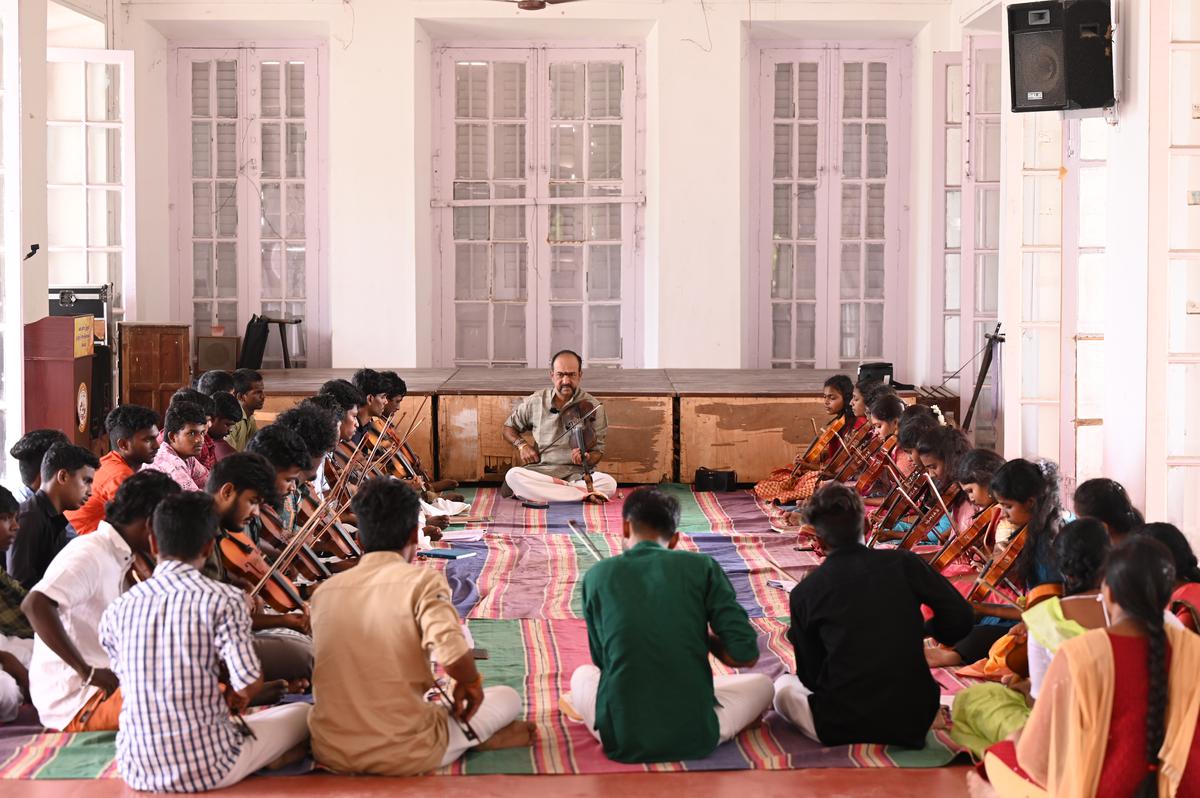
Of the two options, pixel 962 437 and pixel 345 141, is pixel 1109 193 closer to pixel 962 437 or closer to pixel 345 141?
pixel 962 437

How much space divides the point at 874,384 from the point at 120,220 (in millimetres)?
5163

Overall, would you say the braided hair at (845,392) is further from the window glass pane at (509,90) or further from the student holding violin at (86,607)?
the window glass pane at (509,90)

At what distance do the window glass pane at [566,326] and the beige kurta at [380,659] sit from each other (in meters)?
7.57

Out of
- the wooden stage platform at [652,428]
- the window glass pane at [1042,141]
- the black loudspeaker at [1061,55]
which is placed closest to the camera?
the black loudspeaker at [1061,55]

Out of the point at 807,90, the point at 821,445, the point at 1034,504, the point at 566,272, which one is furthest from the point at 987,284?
the point at 1034,504

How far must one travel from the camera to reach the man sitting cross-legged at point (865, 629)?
3711 mm

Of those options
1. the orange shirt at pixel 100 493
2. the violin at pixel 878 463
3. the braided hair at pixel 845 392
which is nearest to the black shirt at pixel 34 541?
the orange shirt at pixel 100 493

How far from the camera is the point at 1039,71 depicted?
647 cm

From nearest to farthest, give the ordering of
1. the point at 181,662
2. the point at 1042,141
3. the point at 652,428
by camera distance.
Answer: the point at 181,662
the point at 1042,141
the point at 652,428

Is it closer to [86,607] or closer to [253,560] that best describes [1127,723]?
[253,560]

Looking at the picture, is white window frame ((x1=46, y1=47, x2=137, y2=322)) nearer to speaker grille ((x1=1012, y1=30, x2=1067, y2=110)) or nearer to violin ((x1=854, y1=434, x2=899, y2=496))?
violin ((x1=854, y1=434, x2=899, y2=496))

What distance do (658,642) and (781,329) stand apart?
7611 mm

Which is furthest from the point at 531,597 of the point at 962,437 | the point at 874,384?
the point at 874,384

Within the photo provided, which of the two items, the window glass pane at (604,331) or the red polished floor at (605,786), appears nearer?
the red polished floor at (605,786)
